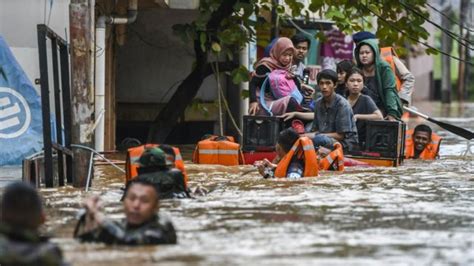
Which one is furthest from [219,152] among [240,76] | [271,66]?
[240,76]

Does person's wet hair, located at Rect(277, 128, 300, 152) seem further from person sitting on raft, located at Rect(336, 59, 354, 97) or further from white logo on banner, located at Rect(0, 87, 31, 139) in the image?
person sitting on raft, located at Rect(336, 59, 354, 97)

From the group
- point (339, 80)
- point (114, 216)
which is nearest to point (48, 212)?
point (114, 216)

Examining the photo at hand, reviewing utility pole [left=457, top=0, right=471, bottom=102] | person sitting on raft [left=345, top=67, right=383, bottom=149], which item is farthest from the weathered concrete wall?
utility pole [left=457, top=0, right=471, bottom=102]

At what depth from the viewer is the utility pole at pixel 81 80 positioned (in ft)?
46.6

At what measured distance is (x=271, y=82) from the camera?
741 inches

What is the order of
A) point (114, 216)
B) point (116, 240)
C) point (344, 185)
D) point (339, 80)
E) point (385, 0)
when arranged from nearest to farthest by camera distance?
1. point (116, 240)
2. point (114, 216)
3. point (344, 185)
4. point (339, 80)
5. point (385, 0)

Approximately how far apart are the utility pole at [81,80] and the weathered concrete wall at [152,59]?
9681 mm

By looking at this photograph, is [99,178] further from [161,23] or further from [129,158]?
A: [161,23]

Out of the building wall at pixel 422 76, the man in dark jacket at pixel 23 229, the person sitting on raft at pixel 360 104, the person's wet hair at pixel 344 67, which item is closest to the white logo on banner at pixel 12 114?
the person sitting on raft at pixel 360 104

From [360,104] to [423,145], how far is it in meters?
2.22

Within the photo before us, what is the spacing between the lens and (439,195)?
541 inches

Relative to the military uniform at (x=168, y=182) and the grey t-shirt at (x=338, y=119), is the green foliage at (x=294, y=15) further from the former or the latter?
the military uniform at (x=168, y=182)

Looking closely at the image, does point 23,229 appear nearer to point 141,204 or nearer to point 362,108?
point 141,204

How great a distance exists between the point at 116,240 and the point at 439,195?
5123mm
